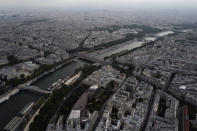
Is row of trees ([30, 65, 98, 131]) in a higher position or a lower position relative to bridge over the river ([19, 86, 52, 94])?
lower

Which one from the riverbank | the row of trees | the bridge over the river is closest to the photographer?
the row of trees

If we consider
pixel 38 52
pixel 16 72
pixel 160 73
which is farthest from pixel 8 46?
pixel 160 73

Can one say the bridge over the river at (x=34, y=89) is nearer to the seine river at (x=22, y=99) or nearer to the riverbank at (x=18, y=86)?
the seine river at (x=22, y=99)

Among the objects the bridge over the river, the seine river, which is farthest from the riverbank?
the bridge over the river

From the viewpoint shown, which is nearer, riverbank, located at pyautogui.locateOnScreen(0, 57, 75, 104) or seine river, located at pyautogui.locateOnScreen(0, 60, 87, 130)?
seine river, located at pyautogui.locateOnScreen(0, 60, 87, 130)

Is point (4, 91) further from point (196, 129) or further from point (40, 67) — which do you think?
point (196, 129)

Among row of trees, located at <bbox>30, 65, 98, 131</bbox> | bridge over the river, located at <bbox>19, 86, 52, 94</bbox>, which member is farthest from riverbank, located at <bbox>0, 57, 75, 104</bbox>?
row of trees, located at <bbox>30, 65, 98, 131</bbox>

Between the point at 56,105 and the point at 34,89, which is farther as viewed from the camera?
the point at 34,89

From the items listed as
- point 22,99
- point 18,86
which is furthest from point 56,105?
point 18,86

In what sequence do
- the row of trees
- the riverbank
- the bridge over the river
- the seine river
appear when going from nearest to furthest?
the row of trees → the seine river → the riverbank → the bridge over the river

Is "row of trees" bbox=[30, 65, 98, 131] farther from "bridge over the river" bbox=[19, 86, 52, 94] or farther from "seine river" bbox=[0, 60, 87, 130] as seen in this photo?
"seine river" bbox=[0, 60, 87, 130]

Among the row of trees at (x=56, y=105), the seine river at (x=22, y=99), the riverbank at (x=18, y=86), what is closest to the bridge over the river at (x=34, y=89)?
the seine river at (x=22, y=99)

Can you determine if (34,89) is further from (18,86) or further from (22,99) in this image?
(18,86)
